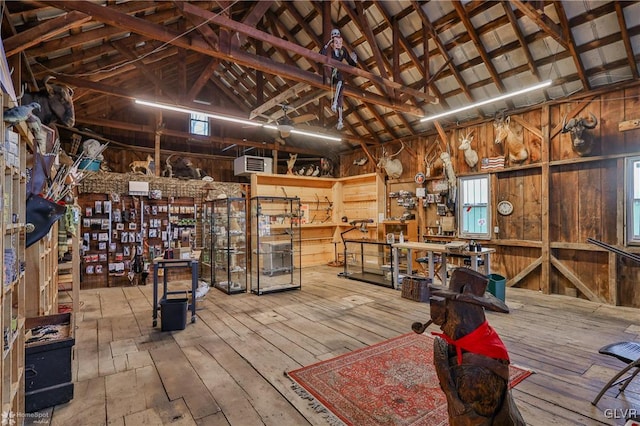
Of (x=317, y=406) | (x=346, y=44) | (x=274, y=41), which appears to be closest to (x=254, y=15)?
(x=274, y=41)

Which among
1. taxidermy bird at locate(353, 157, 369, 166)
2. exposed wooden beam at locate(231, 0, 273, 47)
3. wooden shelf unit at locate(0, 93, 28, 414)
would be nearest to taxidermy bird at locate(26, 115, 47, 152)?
wooden shelf unit at locate(0, 93, 28, 414)

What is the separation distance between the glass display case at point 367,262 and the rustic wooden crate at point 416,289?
129cm

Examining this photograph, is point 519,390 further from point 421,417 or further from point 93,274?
point 93,274

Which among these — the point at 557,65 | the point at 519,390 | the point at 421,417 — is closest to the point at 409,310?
the point at 519,390

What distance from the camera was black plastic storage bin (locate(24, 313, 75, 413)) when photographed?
2.48 metres

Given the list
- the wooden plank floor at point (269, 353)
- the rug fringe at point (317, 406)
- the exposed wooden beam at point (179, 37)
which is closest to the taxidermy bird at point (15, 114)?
the wooden plank floor at point (269, 353)

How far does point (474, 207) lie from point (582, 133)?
2372 millimetres

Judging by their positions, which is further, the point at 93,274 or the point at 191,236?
the point at 191,236

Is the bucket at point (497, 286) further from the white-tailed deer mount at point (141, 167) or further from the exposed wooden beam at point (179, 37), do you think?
the white-tailed deer mount at point (141, 167)

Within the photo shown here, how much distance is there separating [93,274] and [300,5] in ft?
22.9

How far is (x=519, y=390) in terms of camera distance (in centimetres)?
272

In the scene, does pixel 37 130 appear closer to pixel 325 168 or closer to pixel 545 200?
pixel 545 200

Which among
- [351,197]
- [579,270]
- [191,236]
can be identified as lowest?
[579,270]

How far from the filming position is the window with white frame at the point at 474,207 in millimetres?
7012
